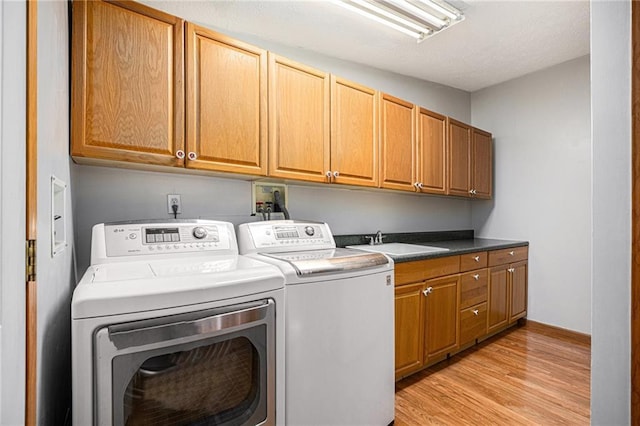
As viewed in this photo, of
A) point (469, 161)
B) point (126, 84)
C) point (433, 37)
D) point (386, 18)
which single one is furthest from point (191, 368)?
point (469, 161)

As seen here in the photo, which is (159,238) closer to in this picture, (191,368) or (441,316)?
(191,368)

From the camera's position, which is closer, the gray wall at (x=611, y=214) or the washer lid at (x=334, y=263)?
the gray wall at (x=611, y=214)

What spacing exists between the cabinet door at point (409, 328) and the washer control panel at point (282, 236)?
1.91 feet

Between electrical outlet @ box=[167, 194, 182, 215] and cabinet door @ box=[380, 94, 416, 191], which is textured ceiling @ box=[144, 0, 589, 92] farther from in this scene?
electrical outlet @ box=[167, 194, 182, 215]

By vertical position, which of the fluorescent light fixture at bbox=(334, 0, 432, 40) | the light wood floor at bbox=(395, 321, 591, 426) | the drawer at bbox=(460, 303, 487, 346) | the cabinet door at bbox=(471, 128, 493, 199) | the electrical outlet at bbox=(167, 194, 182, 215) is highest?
the fluorescent light fixture at bbox=(334, 0, 432, 40)

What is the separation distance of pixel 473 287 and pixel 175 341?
2.31 meters

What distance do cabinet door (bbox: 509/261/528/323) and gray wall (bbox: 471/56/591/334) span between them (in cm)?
9

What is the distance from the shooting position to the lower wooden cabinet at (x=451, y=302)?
6.82 ft

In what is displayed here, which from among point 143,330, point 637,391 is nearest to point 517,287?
point 637,391

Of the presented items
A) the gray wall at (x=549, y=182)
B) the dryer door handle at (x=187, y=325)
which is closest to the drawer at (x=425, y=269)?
the dryer door handle at (x=187, y=325)

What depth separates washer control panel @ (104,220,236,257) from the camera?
146 centimetres

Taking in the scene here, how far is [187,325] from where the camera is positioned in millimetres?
1023

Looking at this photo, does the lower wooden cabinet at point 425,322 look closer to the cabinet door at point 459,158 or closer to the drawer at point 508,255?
the drawer at point 508,255

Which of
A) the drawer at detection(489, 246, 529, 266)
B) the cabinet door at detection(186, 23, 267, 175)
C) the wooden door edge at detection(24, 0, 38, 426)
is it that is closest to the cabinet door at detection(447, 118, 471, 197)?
the drawer at detection(489, 246, 529, 266)
